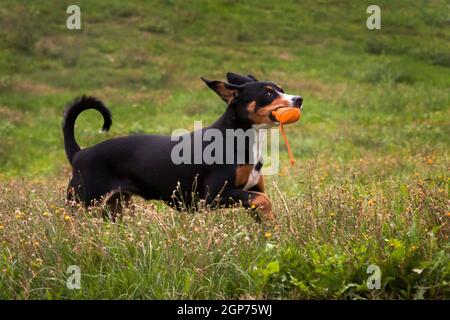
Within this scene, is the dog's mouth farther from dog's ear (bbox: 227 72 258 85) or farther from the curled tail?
the curled tail

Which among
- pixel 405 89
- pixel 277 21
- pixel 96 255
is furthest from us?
pixel 277 21

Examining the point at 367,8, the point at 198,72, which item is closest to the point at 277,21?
the point at 367,8

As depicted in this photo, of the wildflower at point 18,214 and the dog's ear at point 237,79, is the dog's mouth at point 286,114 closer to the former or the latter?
the dog's ear at point 237,79

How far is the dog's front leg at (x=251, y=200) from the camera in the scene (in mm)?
6223

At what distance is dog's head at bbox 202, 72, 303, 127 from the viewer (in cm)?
677

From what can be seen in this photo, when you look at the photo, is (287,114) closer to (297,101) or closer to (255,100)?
(297,101)

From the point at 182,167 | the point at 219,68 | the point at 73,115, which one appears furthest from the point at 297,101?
the point at 219,68

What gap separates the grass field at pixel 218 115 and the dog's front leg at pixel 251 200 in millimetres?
124

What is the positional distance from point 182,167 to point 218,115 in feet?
47.8

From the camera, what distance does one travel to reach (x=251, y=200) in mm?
6363

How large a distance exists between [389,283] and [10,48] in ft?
85.3

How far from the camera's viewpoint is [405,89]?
23.3 meters

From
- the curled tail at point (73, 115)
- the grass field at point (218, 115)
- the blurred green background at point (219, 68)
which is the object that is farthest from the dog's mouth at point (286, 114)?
the blurred green background at point (219, 68)

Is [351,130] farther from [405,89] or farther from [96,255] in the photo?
[96,255]
